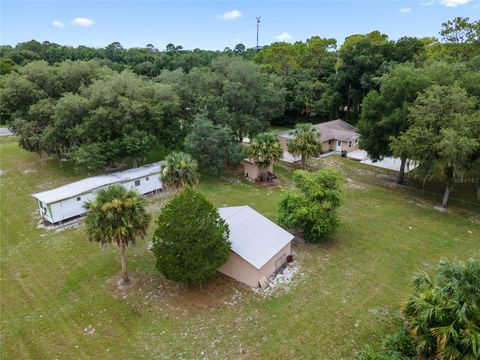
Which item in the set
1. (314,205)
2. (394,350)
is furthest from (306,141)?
(394,350)

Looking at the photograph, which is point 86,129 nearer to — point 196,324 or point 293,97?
point 196,324

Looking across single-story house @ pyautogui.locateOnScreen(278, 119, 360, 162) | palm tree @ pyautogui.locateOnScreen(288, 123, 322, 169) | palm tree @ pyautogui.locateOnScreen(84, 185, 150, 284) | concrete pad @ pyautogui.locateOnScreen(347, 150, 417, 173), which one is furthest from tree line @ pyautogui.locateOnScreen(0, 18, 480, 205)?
palm tree @ pyautogui.locateOnScreen(84, 185, 150, 284)

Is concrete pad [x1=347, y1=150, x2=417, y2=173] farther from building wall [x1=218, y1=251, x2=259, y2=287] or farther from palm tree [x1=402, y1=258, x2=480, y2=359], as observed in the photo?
palm tree [x1=402, y1=258, x2=480, y2=359]

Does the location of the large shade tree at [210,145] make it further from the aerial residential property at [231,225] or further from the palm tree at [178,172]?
the palm tree at [178,172]

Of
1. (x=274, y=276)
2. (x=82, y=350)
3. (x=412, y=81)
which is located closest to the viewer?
(x=82, y=350)

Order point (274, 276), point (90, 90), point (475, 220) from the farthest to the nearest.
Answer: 1. point (90, 90)
2. point (475, 220)
3. point (274, 276)

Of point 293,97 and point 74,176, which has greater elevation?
point 293,97

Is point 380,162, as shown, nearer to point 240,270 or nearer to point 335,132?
point 335,132

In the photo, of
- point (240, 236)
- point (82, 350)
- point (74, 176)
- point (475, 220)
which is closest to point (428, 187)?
point (475, 220)
